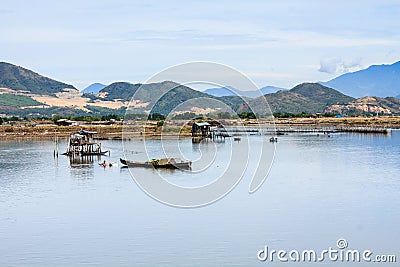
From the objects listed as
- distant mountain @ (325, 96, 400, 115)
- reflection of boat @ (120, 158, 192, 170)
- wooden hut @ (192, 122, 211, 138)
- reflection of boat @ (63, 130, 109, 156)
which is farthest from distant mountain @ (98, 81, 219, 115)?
distant mountain @ (325, 96, 400, 115)

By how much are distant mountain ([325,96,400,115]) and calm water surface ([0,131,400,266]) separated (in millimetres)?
133797

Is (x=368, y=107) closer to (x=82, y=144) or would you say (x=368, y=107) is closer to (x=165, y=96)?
(x=165, y=96)

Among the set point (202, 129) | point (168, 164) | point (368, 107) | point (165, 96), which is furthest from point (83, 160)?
point (368, 107)

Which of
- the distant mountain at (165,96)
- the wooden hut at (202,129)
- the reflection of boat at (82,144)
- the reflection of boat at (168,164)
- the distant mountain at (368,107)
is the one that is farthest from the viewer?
the distant mountain at (368,107)

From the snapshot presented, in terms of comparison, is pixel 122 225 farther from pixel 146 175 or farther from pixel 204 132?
pixel 204 132

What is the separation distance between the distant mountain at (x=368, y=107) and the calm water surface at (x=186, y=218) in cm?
13380

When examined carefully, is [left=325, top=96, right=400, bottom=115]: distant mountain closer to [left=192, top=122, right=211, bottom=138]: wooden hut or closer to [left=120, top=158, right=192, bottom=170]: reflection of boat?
[left=192, top=122, right=211, bottom=138]: wooden hut

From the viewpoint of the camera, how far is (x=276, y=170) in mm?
41188

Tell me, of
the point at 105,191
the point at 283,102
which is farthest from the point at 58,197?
the point at 283,102

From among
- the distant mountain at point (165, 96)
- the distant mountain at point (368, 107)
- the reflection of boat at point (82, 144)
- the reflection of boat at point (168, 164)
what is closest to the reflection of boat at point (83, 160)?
the reflection of boat at point (82, 144)

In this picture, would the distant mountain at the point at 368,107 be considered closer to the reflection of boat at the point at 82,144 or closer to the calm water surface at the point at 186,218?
the reflection of boat at the point at 82,144

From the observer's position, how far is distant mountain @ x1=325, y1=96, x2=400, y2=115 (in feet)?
563

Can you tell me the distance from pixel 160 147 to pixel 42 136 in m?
24.2

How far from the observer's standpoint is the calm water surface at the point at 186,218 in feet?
65.6
